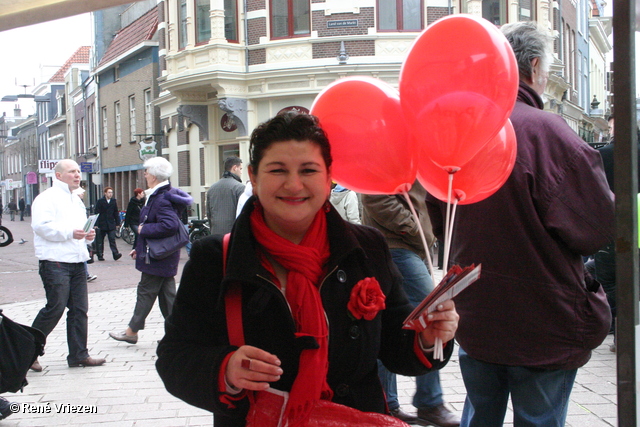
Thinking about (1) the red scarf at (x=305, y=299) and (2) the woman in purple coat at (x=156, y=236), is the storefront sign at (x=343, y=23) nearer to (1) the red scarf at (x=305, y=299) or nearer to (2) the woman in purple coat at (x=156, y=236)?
(2) the woman in purple coat at (x=156, y=236)

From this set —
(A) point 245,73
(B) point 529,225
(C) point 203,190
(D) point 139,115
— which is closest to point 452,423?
(B) point 529,225

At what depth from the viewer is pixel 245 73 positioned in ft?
55.6

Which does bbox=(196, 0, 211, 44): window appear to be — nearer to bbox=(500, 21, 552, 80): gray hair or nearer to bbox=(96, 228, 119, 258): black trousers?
bbox=(96, 228, 119, 258): black trousers

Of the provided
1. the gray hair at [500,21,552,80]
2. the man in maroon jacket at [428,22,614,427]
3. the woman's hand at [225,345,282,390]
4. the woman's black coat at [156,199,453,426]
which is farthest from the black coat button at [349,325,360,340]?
the gray hair at [500,21,552,80]

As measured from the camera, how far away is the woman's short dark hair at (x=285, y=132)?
1.73 meters

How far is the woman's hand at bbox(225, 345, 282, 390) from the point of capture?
152 cm

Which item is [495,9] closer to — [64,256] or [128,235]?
[128,235]

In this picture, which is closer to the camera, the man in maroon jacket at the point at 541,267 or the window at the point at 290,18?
the man in maroon jacket at the point at 541,267

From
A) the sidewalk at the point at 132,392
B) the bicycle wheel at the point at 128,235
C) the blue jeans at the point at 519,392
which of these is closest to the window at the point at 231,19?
the bicycle wheel at the point at 128,235

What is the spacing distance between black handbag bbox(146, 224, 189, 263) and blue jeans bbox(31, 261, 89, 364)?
0.68 meters

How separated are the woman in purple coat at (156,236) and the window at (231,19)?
1225 cm

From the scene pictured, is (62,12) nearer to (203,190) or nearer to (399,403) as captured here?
(399,403)

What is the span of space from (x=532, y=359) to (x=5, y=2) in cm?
261

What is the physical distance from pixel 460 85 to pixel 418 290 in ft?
7.03
